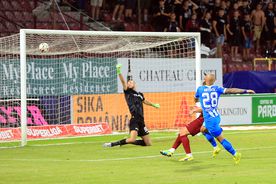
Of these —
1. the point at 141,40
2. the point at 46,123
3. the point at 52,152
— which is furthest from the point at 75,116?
the point at 52,152

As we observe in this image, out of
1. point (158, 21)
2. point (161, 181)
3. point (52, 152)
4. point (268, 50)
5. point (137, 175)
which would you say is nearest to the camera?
point (161, 181)

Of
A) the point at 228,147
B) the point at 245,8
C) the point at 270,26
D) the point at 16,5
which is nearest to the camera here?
the point at 228,147

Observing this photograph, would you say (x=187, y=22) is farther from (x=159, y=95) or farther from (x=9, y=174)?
(x=9, y=174)

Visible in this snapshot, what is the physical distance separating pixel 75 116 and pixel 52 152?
22.3 ft

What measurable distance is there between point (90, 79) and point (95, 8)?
21.6ft

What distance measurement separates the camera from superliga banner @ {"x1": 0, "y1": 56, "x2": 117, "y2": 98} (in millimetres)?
26031

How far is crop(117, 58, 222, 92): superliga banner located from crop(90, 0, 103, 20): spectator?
533 centimetres

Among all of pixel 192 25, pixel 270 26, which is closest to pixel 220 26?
pixel 192 25

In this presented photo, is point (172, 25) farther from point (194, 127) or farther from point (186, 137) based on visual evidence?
point (186, 137)

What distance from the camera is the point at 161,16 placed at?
34312 mm

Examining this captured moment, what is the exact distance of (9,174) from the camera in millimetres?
15445

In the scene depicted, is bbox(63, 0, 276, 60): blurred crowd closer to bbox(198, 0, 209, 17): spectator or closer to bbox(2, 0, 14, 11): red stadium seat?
bbox(198, 0, 209, 17): spectator

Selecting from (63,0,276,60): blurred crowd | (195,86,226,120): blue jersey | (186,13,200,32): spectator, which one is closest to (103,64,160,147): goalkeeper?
(195,86,226,120): blue jersey

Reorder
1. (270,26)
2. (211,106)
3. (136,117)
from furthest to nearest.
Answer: (270,26) < (136,117) < (211,106)
